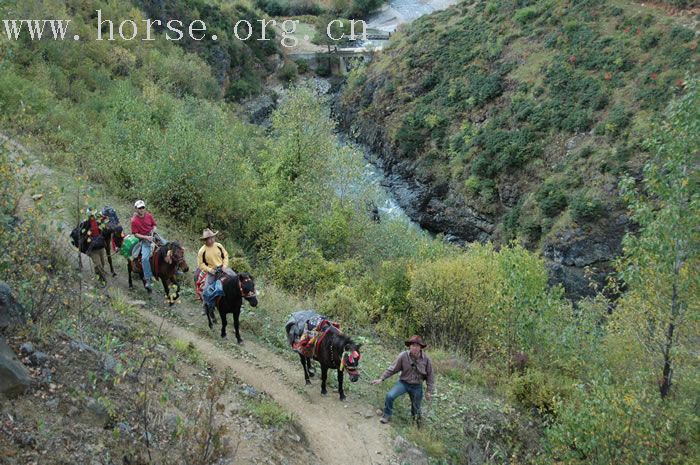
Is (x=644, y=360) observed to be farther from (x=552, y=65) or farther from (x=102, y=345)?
(x=552, y=65)

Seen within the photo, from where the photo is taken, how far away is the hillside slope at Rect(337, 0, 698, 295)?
3722cm

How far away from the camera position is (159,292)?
47.5 ft

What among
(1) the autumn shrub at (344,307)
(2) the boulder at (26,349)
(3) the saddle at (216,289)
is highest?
(2) the boulder at (26,349)

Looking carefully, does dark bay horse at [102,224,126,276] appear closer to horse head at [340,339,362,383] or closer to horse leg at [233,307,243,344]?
horse leg at [233,307,243,344]

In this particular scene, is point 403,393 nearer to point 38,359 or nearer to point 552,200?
point 38,359

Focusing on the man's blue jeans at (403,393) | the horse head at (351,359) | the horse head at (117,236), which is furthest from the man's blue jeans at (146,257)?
the man's blue jeans at (403,393)

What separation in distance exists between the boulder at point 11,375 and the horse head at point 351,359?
507cm

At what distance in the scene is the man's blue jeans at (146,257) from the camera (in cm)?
1347

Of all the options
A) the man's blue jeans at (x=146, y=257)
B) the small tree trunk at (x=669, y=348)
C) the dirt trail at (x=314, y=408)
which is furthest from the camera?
the man's blue jeans at (x=146, y=257)

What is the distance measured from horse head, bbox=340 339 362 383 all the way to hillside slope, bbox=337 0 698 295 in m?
27.3

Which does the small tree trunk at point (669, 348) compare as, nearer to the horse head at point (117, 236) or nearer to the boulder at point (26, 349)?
the boulder at point (26, 349)

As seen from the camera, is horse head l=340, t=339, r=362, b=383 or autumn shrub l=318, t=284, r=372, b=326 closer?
horse head l=340, t=339, r=362, b=383

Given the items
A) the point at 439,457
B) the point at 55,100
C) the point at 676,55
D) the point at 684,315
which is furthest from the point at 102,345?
the point at 676,55

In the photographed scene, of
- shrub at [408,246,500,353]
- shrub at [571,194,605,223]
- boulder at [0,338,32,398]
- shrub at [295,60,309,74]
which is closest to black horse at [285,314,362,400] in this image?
boulder at [0,338,32,398]
